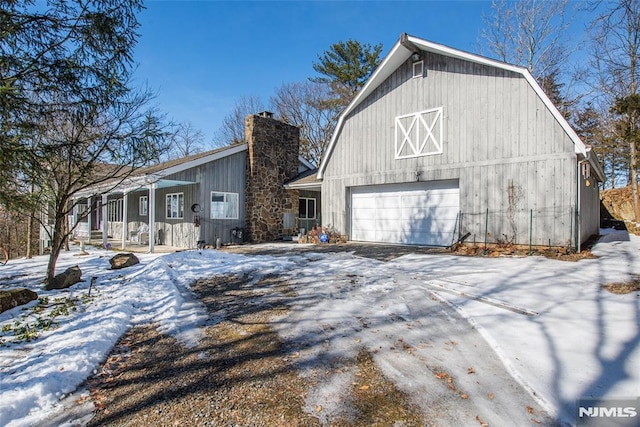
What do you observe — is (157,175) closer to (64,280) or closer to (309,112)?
(64,280)

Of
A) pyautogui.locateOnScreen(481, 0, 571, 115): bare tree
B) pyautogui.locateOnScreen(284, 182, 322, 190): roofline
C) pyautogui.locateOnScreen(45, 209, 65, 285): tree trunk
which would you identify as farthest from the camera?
pyautogui.locateOnScreen(481, 0, 571, 115): bare tree

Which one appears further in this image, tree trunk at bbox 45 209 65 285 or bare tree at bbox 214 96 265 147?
bare tree at bbox 214 96 265 147

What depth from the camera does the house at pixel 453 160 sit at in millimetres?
8359

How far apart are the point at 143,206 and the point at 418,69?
13296 millimetres

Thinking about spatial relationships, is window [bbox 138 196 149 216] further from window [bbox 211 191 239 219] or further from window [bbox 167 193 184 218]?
window [bbox 211 191 239 219]

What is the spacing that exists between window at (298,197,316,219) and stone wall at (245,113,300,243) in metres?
0.60

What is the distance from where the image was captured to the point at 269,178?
1448 centimetres

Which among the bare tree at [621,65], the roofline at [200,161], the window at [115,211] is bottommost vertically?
the window at [115,211]

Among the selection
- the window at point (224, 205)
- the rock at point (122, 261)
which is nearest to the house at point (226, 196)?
the window at point (224, 205)

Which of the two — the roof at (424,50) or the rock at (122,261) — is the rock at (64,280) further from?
the roof at (424,50)

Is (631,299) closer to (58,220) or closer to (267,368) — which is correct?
(267,368)

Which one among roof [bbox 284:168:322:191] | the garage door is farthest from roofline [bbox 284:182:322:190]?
the garage door

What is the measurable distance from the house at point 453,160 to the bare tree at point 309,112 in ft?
41.2

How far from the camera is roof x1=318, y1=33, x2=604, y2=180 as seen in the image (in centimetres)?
805
